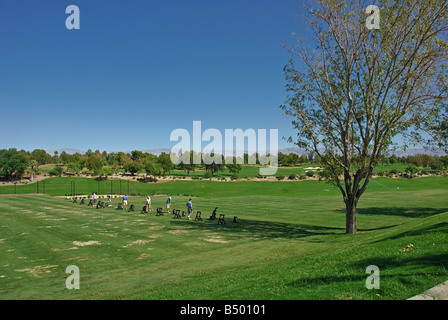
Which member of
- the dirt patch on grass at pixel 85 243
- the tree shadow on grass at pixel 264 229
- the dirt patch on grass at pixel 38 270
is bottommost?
the tree shadow on grass at pixel 264 229

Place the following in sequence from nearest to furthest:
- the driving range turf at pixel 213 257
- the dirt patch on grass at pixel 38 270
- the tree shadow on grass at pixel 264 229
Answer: the driving range turf at pixel 213 257
the dirt patch on grass at pixel 38 270
the tree shadow on grass at pixel 264 229

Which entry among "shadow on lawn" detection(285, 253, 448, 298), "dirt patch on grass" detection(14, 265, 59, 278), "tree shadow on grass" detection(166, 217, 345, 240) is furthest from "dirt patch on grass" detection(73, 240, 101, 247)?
"shadow on lawn" detection(285, 253, 448, 298)

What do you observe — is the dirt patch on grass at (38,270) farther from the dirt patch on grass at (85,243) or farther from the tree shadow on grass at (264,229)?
the tree shadow on grass at (264,229)

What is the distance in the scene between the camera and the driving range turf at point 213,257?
372 inches

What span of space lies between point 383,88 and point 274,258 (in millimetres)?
16950

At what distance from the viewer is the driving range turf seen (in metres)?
9.46

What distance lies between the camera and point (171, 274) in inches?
613

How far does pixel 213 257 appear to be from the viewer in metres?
19.1

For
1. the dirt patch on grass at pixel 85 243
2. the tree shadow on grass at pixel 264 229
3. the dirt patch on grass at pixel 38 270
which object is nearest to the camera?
the dirt patch on grass at pixel 38 270

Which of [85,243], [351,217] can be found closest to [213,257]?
[85,243]

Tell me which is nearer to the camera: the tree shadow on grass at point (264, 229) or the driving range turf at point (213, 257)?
the driving range turf at point (213, 257)

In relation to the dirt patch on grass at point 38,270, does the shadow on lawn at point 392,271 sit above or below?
above

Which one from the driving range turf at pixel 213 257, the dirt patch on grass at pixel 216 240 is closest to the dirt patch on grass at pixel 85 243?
the driving range turf at pixel 213 257

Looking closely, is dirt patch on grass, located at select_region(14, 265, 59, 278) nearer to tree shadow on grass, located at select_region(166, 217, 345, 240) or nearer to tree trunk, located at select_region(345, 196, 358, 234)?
tree shadow on grass, located at select_region(166, 217, 345, 240)
